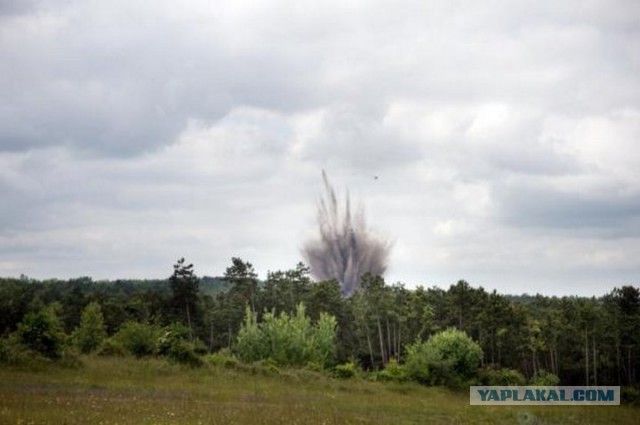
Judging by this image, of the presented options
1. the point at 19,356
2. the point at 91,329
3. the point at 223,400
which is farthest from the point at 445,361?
the point at 91,329

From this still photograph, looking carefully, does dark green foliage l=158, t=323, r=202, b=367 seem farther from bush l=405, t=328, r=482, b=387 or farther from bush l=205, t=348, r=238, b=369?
bush l=405, t=328, r=482, b=387

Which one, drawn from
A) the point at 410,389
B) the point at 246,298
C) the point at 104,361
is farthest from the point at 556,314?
the point at 104,361

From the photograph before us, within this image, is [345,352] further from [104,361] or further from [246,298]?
[104,361]

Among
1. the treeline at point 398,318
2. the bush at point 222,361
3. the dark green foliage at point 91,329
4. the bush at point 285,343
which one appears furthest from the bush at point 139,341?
the treeline at point 398,318

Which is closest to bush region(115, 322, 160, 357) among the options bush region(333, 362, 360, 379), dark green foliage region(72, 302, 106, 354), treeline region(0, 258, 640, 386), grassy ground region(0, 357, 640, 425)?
grassy ground region(0, 357, 640, 425)

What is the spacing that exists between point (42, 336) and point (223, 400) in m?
14.2

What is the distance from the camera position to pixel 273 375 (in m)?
45.8

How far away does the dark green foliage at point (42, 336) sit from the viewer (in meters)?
38.9

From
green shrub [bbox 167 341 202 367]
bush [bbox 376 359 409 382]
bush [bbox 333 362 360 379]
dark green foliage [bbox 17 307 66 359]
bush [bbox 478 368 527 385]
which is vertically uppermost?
dark green foliage [bbox 17 307 66 359]

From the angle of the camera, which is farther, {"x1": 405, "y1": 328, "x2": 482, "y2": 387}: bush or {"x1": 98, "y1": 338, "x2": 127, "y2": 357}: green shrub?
{"x1": 405, "y1": 328, "x2": 482, "y2": 387}: bush

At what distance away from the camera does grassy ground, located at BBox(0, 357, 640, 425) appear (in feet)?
78.1

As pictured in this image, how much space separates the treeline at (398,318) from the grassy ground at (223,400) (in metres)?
52.9

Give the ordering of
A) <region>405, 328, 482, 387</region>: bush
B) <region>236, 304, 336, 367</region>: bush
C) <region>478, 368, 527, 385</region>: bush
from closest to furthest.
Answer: <region>405, 328, 482, 387</region>: bush
<region>478, 368, 527, 385</region>: bush
<region>236, 304, 336, 367</region>: bush

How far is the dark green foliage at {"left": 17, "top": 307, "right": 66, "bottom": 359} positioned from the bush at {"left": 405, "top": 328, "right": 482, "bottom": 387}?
29.7 meters
